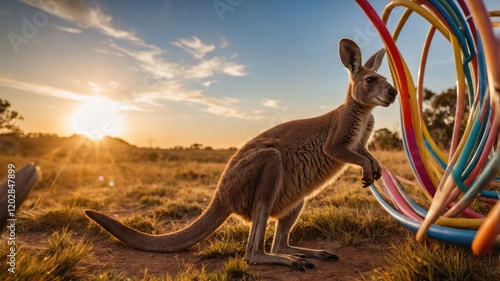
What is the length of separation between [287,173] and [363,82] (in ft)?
4.60

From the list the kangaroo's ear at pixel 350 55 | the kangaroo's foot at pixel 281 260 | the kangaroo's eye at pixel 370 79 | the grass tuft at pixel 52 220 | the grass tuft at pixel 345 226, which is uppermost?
the kangaroo's ear at pixel 350 55

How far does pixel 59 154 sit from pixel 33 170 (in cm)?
2707

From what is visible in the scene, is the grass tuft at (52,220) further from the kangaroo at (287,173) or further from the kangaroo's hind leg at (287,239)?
the kangaroo's hind leg at (287,239)

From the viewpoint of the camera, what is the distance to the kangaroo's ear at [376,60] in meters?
4.54

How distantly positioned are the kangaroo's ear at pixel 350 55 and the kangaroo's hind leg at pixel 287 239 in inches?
69.9

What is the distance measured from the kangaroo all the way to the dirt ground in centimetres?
12

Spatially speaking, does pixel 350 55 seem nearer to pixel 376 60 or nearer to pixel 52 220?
pixel 376 60

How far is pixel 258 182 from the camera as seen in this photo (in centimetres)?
388

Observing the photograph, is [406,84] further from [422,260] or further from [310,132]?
[422,260]

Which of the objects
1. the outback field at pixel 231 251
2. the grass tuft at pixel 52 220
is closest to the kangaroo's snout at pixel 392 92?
the outback field at pixel 231 251

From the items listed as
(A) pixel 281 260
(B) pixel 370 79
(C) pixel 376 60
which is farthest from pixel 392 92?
(A) pixel 281 260

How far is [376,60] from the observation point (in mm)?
4539

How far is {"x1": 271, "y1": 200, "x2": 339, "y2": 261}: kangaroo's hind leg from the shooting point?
3926mm

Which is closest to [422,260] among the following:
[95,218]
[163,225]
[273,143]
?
[273,143]
